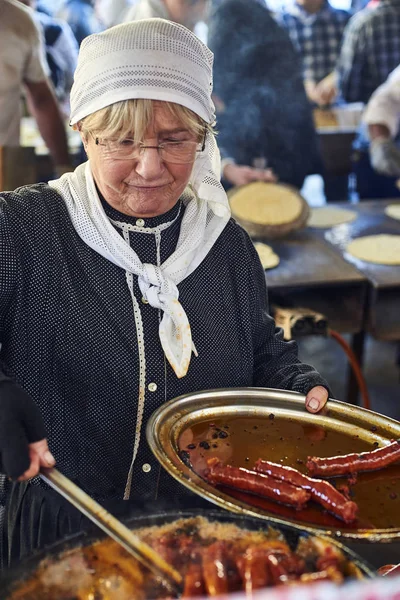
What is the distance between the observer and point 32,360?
1739 millimetres

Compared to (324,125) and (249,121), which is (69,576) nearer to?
(249,121)

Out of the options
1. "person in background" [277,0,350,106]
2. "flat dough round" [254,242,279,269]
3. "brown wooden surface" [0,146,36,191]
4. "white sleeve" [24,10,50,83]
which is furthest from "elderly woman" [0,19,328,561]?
"person in background" [277,0,350,106]

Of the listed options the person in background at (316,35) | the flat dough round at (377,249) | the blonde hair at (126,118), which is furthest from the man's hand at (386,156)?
the blonde hair at (126,118)

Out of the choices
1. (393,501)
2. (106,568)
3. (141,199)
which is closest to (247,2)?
(141,199)

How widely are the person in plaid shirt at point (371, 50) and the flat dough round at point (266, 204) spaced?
3.38m

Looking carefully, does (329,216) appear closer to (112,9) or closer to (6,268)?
(6,268)

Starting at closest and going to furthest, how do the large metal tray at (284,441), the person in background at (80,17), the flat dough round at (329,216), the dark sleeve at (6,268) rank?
the large metal tray at (284,441)
the dark sleeve at (6,268)
the flat dough round at (329,216)
the person in background at (80,17)

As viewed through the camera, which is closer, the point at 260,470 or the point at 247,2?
the point at 260,470

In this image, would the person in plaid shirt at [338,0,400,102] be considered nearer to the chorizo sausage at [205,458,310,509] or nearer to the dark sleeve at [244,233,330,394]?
the dark sleeve at [244,233,330,394]

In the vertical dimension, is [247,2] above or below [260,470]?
above

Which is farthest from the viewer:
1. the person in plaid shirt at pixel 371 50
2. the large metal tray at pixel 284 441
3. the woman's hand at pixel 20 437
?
the person in plaid shirt at pixel 371 50

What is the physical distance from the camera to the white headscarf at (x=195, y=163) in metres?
1.62

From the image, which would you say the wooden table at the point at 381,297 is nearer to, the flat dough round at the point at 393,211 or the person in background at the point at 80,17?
the flat dough round at the point at 393,211

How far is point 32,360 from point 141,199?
Answer: 51 cm
